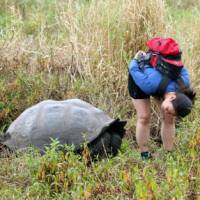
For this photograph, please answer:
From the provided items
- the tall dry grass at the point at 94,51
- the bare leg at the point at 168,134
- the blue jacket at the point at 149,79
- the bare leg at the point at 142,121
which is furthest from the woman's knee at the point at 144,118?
the tall dry grass at the point at 94,51

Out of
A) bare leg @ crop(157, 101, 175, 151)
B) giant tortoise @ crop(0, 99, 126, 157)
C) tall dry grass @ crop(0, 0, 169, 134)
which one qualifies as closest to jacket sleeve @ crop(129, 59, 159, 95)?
bare leg @ crop(157, 101, 175, 151)

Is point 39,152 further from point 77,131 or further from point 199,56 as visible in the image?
point 199,56

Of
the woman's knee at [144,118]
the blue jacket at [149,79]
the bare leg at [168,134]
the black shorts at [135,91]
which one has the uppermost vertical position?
the blue jacket at [149,79]

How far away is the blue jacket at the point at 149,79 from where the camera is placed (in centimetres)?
446

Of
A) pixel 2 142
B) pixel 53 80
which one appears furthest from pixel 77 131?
pixel 53 80

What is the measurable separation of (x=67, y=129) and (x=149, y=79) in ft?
2.87

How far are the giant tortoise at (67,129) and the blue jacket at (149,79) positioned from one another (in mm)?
508

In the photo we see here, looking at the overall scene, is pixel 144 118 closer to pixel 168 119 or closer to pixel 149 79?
pixel 168 119

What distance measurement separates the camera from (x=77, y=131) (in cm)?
479

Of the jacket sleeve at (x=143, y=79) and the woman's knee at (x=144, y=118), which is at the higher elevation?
the jacket sleeve at (x=143, y=79)

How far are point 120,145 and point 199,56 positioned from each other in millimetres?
1990

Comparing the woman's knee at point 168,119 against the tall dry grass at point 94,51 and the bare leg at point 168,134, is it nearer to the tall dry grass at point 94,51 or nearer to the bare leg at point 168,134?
the bare leg at point 168,134

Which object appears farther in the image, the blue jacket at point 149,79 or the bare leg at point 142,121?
the bare leg at point 142,121

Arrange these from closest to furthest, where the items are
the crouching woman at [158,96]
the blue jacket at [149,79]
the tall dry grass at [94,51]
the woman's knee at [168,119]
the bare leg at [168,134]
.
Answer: the crouching woman at [158,96]
the blue jacket at [149,79]
the woman's knee at [168,119]
the bare leg at [168,134]
the tall dry grass at [94,51]
